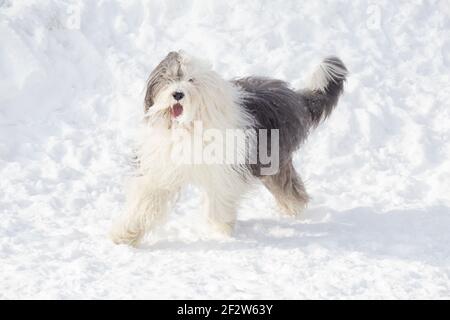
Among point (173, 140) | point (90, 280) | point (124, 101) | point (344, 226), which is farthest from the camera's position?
point (124, 101)

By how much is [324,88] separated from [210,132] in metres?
1.32

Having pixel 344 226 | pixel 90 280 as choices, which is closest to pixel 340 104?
pixel 344 226

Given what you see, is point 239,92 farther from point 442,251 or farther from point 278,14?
point 278,14

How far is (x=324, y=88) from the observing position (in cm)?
530

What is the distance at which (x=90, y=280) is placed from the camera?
397 cm

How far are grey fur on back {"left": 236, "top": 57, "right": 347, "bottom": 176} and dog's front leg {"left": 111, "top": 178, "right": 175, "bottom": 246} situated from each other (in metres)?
0.69

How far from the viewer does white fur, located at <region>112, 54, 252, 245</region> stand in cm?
421

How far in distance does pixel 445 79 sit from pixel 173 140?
4.02m

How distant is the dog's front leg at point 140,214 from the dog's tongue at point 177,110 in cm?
56

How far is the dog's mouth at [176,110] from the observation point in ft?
13.8

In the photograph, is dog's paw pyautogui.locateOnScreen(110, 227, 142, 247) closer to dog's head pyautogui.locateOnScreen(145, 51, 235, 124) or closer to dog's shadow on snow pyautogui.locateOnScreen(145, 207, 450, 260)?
dog's shadow on snow pyautogui.locateOnScreen(145, 207, 450, 260)

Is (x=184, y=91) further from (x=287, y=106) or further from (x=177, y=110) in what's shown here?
(x=287, y=106)

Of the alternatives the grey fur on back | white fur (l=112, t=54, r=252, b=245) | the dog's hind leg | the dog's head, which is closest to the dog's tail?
the grey fur on back

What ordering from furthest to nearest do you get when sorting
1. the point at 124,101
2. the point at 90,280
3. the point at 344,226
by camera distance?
the point at 124,101, the point at 344,226, the point at 90,280
